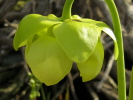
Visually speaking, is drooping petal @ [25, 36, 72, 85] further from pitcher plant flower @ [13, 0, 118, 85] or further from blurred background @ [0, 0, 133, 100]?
blurred background @ [0, 0, 133, 100]

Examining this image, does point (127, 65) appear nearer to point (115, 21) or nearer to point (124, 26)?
point (124, 26)

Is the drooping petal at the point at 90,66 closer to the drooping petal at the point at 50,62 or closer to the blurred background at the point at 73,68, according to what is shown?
the drooping petal at the point at 50,62

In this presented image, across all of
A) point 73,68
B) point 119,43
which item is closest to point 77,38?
point 119,43

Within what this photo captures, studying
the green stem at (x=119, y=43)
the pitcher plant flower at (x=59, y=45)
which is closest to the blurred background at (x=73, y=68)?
the green stem at (x=119, y=43)

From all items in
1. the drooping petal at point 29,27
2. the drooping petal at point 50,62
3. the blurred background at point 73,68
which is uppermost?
the drooping petal at point 29,27

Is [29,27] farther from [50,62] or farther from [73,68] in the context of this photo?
[73,68]

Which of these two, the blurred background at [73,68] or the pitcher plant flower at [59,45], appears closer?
the pitcher plant flower at [59,45]

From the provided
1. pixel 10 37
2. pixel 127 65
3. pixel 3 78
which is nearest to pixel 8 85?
pixel 3 78
